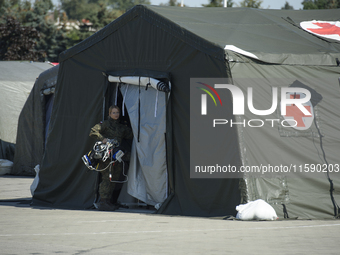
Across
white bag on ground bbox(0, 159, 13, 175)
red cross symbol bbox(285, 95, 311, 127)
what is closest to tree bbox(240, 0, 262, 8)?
white bag on ground bbox(0, 159, 13, 175)

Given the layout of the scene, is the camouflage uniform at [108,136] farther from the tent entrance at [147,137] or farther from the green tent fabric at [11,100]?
the green tent fabric at [11,100]

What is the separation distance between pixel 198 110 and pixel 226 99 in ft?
1.58

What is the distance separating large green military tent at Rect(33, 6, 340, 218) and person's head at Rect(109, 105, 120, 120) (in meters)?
0.19

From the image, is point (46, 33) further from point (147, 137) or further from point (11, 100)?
point (147, 137)

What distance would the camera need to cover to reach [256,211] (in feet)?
20.7

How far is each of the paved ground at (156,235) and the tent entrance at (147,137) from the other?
0.53 m

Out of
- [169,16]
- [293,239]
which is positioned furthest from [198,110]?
[293,239]

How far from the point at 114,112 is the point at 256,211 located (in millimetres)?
2874

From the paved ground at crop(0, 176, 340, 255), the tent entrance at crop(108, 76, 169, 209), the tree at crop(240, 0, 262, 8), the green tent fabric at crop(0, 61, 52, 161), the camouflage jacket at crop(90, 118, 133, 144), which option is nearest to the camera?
the paved ground at crop(0, 176, 340, 255)

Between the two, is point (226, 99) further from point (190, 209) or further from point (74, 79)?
point (74, 79)

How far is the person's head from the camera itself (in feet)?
26.3

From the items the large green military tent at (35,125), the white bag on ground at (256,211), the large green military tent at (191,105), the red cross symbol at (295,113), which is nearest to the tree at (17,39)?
the large green military tent at (35,125)

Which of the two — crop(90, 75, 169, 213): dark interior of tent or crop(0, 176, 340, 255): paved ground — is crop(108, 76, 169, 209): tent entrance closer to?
crop(90, 75, 169, 213): dark interior of tent

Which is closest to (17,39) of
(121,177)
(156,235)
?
(121,177)
